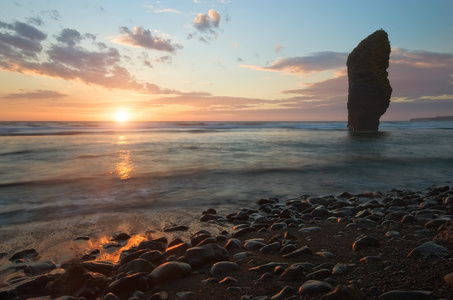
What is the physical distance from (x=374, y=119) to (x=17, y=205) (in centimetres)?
4297

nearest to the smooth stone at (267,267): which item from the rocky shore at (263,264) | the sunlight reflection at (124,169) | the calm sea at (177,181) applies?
Answer: the rocky shore at (263,264)

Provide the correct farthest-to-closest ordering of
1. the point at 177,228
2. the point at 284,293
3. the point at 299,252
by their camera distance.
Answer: the point at 177,228, the point at 299,252, the point at 284,293

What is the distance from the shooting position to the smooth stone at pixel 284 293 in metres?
2.57

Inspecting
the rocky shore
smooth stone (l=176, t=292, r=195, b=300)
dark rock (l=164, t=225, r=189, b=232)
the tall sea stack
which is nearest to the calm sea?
dark rock (l=164, t=225, r=189, b=232)

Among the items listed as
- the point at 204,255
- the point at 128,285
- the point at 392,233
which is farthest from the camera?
the point at 392,233

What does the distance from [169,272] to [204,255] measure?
54cm

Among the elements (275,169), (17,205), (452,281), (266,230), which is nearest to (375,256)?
(452,281)

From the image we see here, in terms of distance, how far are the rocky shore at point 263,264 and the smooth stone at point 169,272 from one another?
0.4 inches

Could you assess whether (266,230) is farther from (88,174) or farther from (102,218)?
(88,174)

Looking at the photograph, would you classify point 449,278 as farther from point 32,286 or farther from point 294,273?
point 32,286

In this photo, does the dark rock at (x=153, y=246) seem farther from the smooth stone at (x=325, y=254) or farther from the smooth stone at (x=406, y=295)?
the smooth stone at (x=406, y=295)

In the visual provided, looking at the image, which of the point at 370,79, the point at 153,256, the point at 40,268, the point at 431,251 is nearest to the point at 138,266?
the point at 153,256

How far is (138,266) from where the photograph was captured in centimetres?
330

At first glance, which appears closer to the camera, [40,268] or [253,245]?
[40,268]
